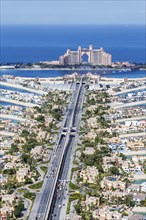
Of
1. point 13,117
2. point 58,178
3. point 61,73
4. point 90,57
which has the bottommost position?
point 58,178

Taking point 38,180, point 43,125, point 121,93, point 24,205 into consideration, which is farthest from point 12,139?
point 121,93

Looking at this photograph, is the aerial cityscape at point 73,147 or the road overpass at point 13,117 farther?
the road overpass at point 13,117

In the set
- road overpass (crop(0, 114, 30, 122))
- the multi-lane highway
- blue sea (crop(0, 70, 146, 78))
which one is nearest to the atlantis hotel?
blue sea (crop(0, 70, 146, 78))

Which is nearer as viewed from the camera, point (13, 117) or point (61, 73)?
point (13, 117)

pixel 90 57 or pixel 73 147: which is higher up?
pixel 90 57

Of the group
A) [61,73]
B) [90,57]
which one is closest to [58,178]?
[61,73]

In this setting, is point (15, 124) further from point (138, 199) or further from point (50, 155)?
point (138, 199)

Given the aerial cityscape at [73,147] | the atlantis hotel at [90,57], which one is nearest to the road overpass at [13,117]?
the aerial cityscape at [73,147]

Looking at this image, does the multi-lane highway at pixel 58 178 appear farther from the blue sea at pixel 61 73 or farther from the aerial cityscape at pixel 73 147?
the blue sea at pixel 61 73

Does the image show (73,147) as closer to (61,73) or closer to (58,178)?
(58,178)
